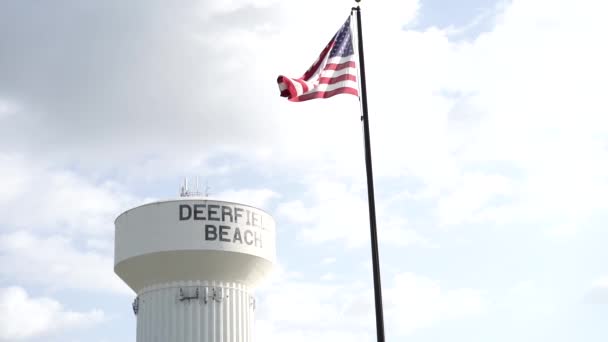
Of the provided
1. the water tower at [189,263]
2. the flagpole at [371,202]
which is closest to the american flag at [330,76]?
the flagpole at [371,202]

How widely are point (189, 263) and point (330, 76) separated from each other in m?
12.0

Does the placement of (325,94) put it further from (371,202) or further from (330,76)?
(371,202)

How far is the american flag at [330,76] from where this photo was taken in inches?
775

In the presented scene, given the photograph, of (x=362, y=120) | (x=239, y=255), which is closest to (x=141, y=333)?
(x=239, y=255)

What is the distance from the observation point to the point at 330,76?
20.1 meters

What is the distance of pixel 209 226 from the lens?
30.0 metres

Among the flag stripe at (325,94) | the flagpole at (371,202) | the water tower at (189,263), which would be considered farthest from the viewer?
the water tower at (189,263)

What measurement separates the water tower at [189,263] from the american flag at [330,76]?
10.9 meters

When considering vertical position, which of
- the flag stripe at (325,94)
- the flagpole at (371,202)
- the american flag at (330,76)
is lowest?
the flagpole at (371,202)

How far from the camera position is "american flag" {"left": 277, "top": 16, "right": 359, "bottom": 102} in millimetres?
19688

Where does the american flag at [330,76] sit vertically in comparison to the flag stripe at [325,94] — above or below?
above

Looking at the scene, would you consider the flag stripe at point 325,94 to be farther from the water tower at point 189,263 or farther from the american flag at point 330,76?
the water tower at point 189,263

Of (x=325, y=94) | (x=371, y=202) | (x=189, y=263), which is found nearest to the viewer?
(x=371, y=202)

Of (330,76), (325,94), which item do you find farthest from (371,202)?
(330,76)
